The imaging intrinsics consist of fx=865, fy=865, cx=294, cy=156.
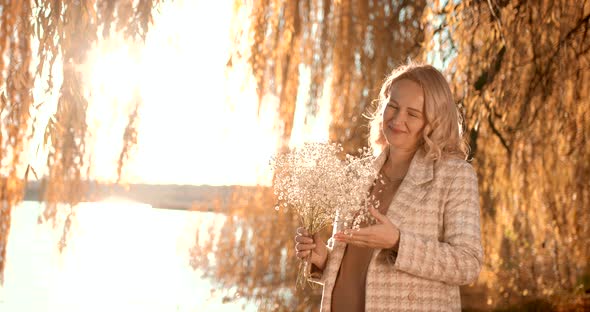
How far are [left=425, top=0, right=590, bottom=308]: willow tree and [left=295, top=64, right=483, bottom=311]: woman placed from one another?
2.87 meters

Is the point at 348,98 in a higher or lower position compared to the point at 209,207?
higher

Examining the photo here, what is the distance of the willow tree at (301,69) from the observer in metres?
5.02

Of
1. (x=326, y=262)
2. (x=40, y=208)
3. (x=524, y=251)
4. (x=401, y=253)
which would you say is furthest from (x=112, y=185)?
(x=524, y=251)

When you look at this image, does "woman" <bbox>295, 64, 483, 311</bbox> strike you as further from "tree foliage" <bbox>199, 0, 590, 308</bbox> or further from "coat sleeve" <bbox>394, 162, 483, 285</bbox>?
"tree foliage" <bbox>199, 0, 590, 308</bbox>

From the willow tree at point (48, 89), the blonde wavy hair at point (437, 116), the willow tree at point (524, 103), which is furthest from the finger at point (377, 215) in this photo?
the willow tree at point (524, 103)

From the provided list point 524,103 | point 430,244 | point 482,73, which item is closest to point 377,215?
point 430,244

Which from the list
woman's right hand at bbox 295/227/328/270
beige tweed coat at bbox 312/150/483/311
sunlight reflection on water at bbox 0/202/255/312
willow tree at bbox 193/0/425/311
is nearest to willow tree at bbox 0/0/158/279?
sunlight reflection on water at bbox 0/202/255/312

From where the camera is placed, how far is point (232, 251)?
5430mm

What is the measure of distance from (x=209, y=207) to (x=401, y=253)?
11.6 ft

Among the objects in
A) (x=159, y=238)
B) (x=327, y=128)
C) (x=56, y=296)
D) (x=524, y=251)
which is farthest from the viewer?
(x=159, y=238)

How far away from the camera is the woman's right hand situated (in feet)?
7.17

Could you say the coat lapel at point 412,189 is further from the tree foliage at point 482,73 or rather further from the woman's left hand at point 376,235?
the tree foliage at point 482,73

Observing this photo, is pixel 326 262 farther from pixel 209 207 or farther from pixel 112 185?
pixel 209 207

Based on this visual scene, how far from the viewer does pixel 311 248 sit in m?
2.20
